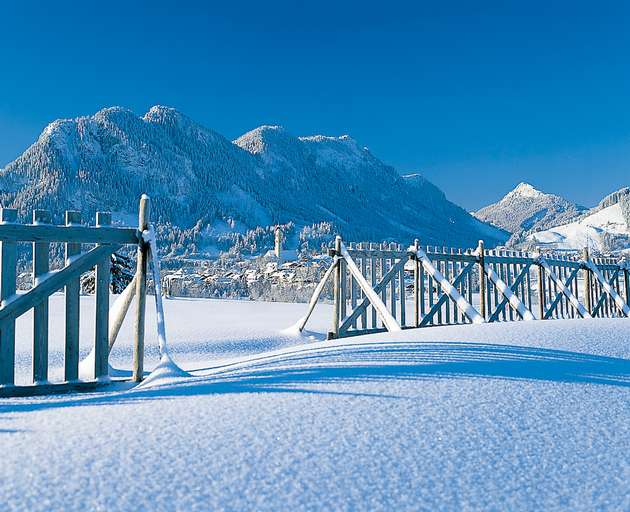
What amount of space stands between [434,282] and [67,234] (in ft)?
22.8

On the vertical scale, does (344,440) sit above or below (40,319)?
below

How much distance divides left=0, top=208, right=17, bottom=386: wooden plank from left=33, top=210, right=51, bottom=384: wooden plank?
148mm

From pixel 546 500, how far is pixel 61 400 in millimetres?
2891

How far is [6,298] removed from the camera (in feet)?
12.2

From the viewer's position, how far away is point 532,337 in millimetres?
4820

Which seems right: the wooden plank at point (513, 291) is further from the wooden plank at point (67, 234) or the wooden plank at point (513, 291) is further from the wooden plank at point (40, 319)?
the wooden plank at point (40, 319)

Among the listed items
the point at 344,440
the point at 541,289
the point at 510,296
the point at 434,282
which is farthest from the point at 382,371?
the point at 541,289

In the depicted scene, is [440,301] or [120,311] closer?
[120,311]

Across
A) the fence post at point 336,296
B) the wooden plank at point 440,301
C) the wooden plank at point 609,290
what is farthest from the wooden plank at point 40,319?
the wooden plank at point 609,290

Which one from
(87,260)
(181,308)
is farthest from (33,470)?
(181,308)

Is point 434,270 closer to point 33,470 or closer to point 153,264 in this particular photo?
point 153,264

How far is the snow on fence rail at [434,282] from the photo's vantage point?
7.58 meters

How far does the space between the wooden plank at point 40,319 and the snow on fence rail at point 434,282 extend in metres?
4.00

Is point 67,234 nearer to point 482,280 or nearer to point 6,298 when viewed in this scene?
point 6,298
